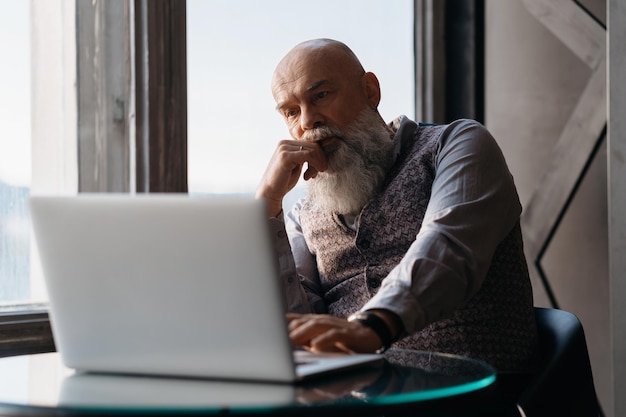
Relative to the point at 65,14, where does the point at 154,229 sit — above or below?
below

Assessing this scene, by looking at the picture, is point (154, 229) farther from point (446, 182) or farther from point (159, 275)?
point (446, 182)

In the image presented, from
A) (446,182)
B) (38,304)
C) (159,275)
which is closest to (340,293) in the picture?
(446,182)

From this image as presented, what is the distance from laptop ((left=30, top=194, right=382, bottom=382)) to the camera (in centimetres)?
102

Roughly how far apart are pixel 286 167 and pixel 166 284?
1.05 metres

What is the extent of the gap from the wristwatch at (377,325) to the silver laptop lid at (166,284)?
0.31 metres

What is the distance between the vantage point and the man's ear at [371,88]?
2.27 metres

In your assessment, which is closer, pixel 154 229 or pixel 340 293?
pixel 154 229

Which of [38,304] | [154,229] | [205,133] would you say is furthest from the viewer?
[205,133]

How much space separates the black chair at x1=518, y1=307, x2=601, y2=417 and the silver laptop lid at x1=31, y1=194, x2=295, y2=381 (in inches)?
25.2

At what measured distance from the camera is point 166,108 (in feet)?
7.94

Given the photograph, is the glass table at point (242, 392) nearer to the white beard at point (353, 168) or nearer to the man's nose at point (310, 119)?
the white beard at point (353, 168)

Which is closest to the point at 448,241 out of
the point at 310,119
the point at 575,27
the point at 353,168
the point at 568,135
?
the point at 353,168

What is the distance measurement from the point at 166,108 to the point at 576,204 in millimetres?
1616

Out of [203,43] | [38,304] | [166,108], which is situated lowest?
[38,304]
